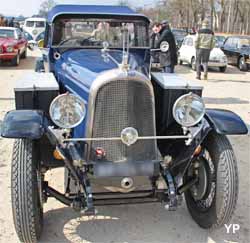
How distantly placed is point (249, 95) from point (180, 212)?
309 inches

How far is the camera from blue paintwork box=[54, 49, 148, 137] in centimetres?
380

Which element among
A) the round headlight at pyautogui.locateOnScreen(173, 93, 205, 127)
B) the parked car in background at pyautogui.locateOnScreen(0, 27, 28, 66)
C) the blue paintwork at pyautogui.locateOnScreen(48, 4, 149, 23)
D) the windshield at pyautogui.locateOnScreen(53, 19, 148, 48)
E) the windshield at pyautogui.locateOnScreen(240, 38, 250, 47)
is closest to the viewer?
the round headlight at pyautogui.locateOnScreen(173, 93, 205, 127)

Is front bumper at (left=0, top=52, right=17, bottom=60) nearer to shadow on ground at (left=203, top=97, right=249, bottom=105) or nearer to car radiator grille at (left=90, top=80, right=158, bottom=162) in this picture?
shadow on ground at (left=203, top=97, right=249, bottom=105)

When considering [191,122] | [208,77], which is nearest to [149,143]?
[191,122]

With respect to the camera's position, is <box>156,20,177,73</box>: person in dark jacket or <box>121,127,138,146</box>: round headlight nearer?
<box>121,127,138,146</box>: round headlight

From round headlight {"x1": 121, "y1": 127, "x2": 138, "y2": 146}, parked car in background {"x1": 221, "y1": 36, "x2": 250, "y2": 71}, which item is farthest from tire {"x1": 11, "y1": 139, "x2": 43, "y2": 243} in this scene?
parked car in background {"x1": 221, "y1": 36, "x2": 250, "y2": 71}

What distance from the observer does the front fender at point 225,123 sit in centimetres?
374

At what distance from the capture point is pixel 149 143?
3619 millimetres

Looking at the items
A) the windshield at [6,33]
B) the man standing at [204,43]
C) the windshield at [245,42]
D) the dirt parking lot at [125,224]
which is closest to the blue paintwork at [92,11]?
the dirt parking lot at [125,224]

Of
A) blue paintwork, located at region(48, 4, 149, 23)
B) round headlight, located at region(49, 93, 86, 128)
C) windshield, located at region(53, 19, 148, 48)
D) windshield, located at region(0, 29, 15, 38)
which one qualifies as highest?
blue paintwork, located at region(48, 4, 149, 23)

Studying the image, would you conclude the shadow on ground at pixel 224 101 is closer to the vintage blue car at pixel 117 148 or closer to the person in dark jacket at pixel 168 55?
the person in dark jacket at pixel 168 55

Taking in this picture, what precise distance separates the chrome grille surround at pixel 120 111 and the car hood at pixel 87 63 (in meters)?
0.32

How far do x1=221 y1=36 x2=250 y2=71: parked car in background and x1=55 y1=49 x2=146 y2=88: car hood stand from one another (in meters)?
13.0

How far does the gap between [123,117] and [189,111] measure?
60cm
